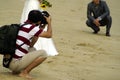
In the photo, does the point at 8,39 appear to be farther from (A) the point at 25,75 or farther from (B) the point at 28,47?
(A) the point at 25,75

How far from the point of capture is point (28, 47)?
870cm

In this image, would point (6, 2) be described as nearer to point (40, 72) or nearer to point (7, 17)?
point (7, 17)

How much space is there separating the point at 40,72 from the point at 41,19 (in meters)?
1.44

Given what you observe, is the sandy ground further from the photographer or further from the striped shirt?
the striped shirt

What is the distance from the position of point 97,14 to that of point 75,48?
11.4 feet

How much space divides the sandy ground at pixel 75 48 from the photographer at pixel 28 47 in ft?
0.70

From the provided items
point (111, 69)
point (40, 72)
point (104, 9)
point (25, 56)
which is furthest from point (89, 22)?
point (25, 56)

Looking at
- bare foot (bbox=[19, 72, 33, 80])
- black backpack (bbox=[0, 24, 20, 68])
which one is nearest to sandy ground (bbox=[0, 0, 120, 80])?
bare foot (bbox=[19, 72, 33, 80])

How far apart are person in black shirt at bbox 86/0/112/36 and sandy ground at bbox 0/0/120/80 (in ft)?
1.12

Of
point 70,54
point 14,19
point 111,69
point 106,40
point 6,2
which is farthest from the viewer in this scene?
point 6,2

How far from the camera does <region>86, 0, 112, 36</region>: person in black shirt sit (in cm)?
1608

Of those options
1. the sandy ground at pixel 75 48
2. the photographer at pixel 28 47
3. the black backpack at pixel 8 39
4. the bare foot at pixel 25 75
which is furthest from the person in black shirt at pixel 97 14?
the black backpack at pixel 8 39

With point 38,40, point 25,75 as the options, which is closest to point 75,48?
point 38,40

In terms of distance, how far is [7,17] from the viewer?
1814cm
